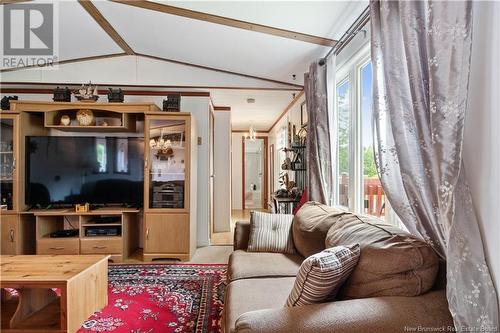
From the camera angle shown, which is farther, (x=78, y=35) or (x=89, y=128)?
(x=89, y=128)

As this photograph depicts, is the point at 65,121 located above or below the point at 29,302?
above

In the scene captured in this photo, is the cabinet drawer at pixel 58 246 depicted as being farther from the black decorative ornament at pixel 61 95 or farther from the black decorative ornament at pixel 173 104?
the black decorative ornament at pixel 173 104

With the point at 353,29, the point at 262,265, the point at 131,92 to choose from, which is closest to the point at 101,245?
the point at 131,92

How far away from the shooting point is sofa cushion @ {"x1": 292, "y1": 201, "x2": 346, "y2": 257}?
2074 millimetres

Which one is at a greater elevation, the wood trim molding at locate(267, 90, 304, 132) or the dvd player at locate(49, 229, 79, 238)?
the wood trim molding at locate(267, 90, 304, 132)

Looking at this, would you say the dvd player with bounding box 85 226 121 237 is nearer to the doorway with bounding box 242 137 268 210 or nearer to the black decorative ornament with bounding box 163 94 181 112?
the black decorative ornament with bounding box 163 94 181 112

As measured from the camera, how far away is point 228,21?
2.57m

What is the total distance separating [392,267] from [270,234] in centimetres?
135

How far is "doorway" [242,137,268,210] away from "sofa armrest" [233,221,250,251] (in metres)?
5.78

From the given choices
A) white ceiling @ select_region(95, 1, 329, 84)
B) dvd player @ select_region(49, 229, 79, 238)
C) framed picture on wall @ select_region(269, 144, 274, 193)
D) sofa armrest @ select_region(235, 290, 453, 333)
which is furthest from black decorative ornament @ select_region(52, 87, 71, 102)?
framed picture on wall @ select_region(269, 144, 274, 193)

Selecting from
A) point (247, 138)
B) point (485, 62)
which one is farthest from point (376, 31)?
point (247, 138)

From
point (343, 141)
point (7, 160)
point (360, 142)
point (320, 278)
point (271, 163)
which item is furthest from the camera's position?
point (271, 163)

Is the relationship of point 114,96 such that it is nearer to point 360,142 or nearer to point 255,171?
point 360,142

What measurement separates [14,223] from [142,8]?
2.95m
